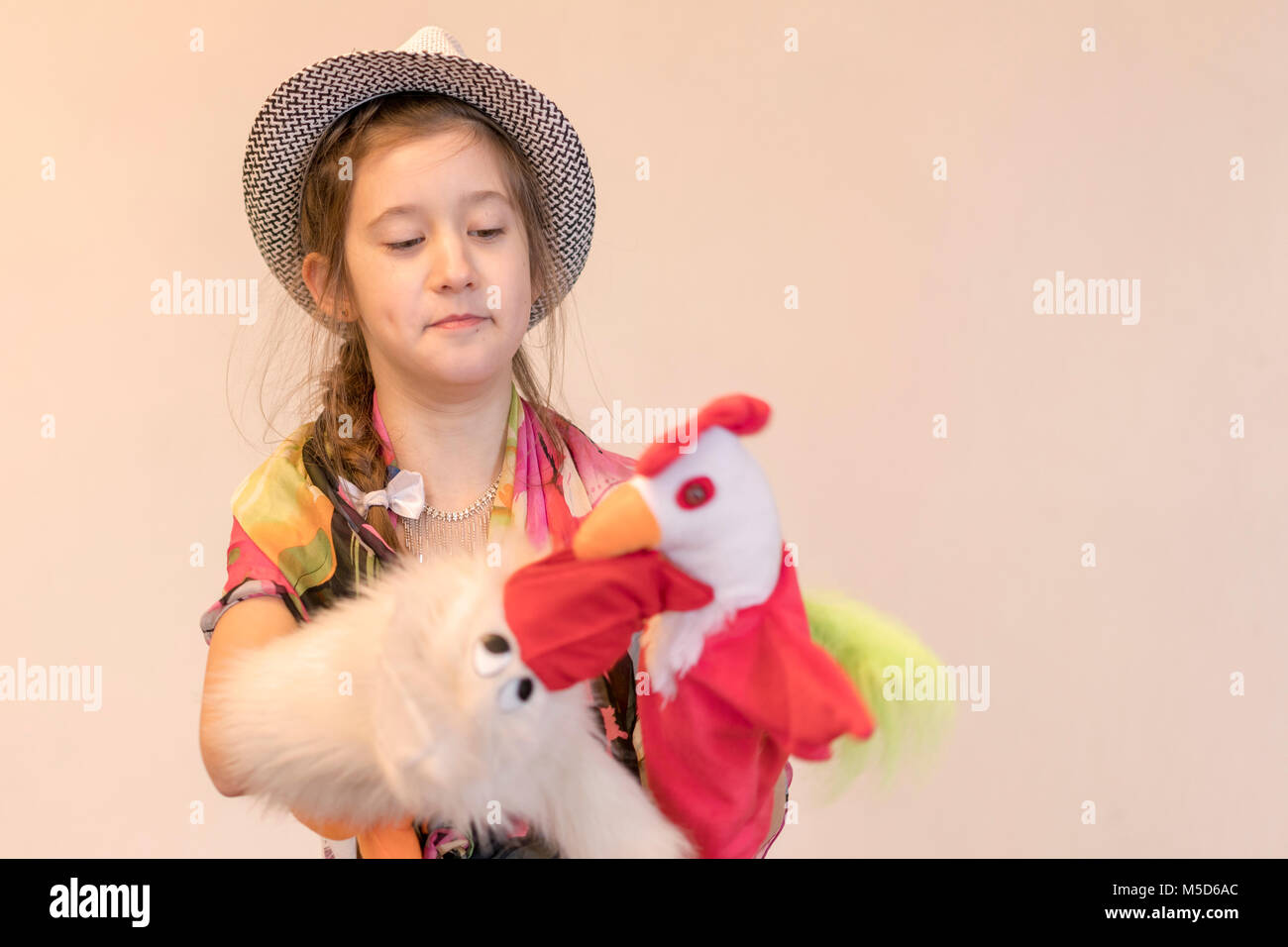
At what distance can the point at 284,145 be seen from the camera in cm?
101

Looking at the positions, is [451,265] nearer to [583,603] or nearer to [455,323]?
[455,323]

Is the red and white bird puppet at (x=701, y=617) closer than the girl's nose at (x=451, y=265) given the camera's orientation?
Yes

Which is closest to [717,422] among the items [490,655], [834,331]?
[490,655]

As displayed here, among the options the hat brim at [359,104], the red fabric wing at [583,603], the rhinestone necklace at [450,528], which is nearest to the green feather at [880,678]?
the red fabric wing at [583,603]

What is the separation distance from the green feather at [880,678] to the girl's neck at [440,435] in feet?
1.16

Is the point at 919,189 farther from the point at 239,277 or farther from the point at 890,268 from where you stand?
the point at 239,277

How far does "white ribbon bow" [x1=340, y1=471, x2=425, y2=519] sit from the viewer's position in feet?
3.24

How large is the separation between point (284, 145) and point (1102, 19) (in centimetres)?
134

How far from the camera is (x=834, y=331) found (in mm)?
1739

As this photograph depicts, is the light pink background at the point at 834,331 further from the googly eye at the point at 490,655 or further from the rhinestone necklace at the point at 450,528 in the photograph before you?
the googly eye at the point at 490,655

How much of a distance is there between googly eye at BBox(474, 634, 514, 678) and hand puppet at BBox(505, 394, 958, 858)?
0.01 m

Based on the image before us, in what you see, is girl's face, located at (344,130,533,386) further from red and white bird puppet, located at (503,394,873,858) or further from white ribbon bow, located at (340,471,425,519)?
red and white bird puppet, located at (503,394,873,858)

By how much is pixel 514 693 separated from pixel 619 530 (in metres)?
0.10

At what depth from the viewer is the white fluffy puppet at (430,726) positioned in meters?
0.63
